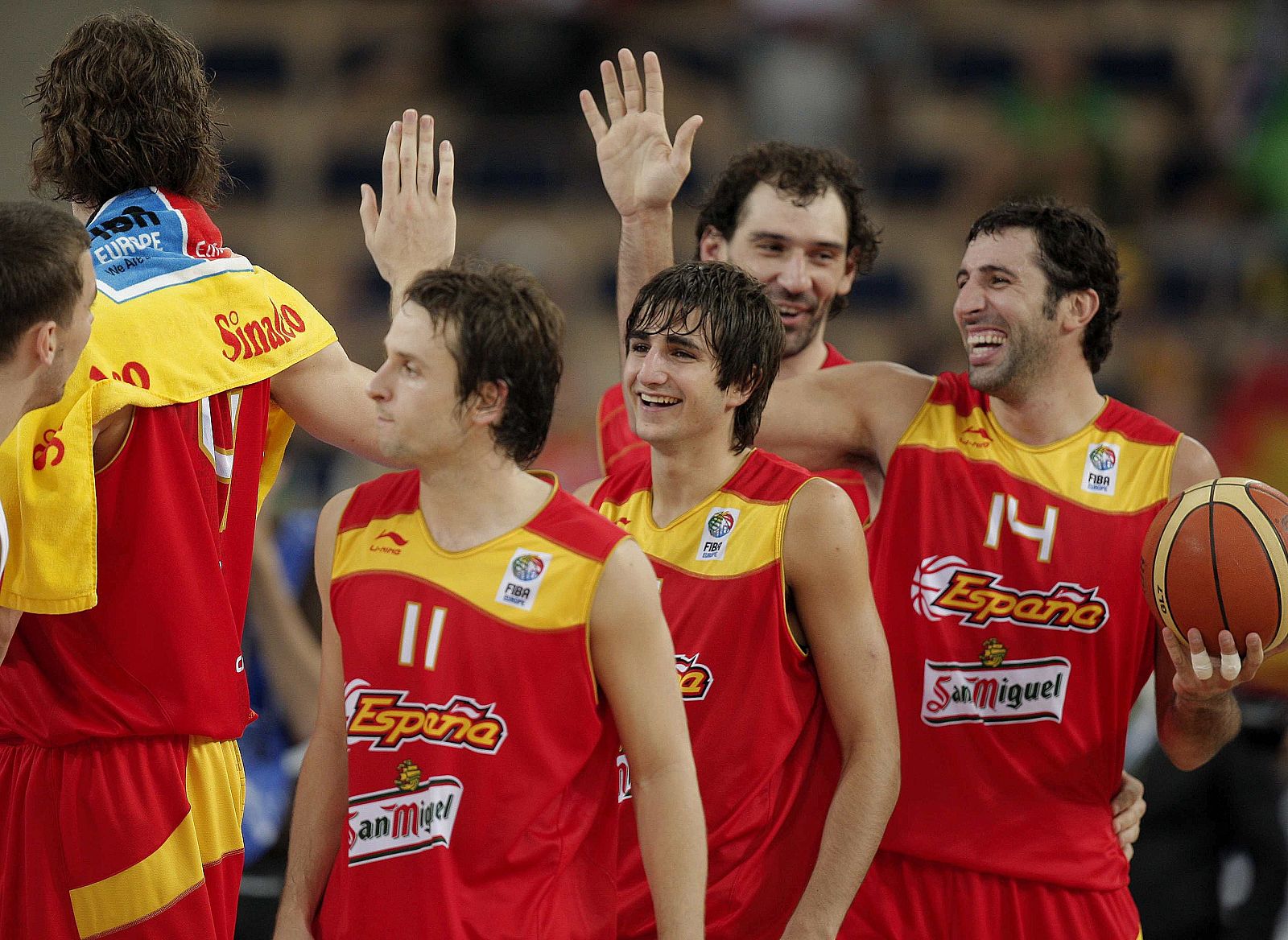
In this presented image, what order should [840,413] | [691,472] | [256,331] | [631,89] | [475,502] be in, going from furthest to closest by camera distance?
1. [631,89]
2. [840,413]
3. [691,472]
4. [256,331]
5. [475,502]

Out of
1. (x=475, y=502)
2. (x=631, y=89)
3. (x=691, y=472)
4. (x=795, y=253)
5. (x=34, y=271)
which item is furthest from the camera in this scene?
(x=795, y=253)

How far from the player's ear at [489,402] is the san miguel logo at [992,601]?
1.64 metres

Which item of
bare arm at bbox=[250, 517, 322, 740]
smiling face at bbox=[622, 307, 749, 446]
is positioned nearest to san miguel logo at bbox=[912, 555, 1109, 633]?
smiling face at bbox=[622, 307, 749, 446]

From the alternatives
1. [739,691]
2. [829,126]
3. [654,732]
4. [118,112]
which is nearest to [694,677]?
[739,691]

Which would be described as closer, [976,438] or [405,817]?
[405,817]

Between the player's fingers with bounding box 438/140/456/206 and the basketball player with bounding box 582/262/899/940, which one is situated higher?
the player's fingers with bounding box 438/140/456/206

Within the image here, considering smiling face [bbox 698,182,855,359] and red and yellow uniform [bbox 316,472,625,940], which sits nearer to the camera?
red and yellow uniform [bbox 316,472,625,940]

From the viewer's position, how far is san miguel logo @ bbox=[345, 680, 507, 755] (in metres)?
2.98

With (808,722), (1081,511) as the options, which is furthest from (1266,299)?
(808,722)

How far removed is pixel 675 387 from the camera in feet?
11.5

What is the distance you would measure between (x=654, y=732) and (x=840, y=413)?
1680 mm

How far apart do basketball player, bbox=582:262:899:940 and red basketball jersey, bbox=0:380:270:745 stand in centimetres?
101

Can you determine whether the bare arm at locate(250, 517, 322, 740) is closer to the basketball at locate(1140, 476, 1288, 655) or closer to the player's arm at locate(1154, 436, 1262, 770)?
the player's arm at locate(1154, 436, 1262, 770)

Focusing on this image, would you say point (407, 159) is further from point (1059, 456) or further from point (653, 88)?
point (1059, 456)
